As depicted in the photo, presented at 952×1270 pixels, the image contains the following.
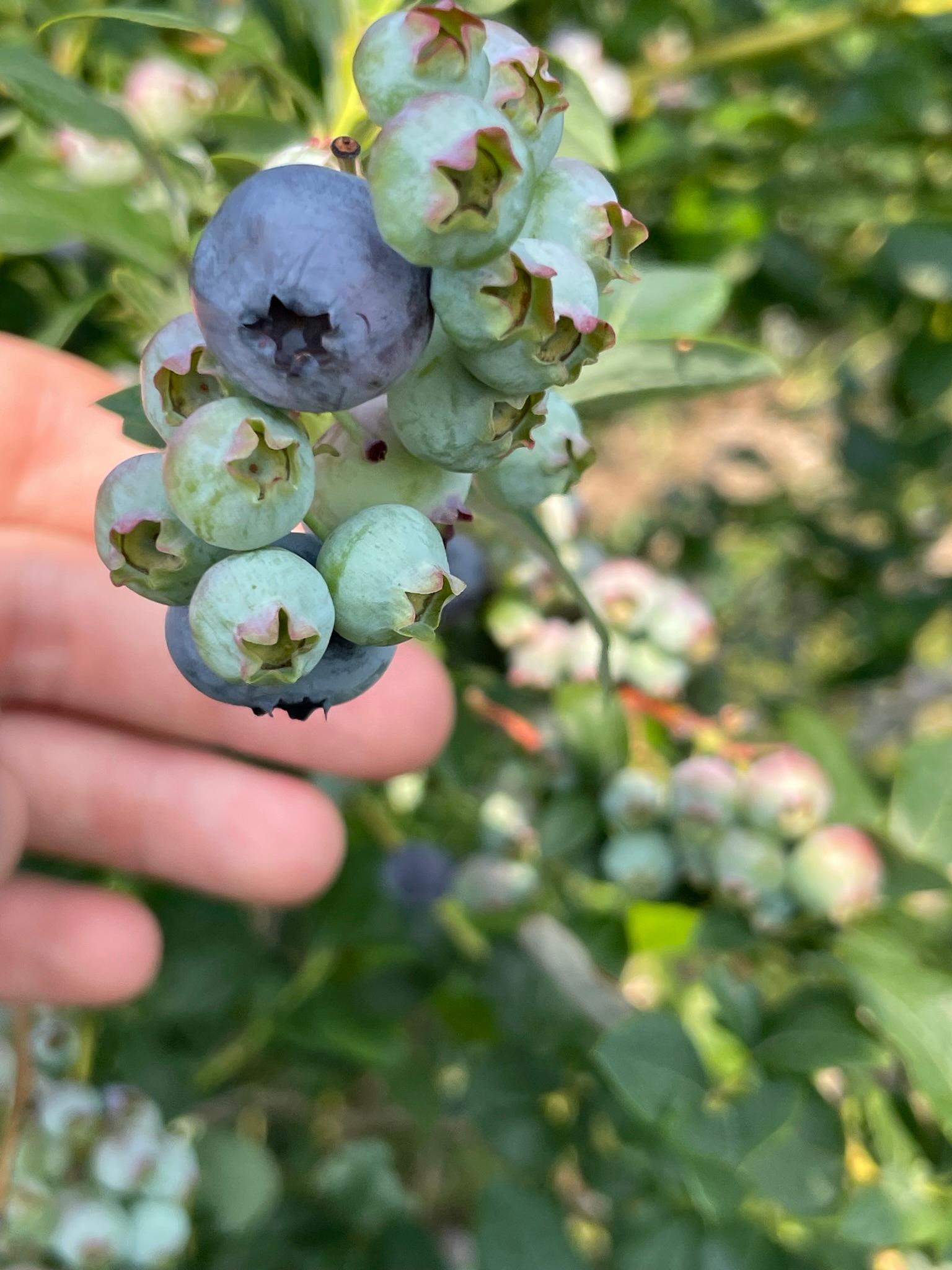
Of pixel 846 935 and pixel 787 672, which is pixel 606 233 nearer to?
pixel 846 935

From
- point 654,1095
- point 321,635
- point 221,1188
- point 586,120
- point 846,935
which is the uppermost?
point 586,120

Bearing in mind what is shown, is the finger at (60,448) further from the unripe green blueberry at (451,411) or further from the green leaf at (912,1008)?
the green leaf at (912,1008)

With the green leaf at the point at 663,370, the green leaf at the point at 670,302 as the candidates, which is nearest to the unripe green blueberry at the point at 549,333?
the green leaf at the point at 663,370

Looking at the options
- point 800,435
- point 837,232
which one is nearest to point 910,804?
point 837,232

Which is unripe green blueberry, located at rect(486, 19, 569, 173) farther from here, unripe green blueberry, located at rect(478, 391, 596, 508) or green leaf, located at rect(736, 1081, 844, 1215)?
green leaf, located at rect(736, 1081, 844, 1215)

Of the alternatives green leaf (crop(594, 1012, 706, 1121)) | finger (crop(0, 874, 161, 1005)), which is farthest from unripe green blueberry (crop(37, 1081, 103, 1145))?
green leaf (crop(594, 1012, 706, 1121))

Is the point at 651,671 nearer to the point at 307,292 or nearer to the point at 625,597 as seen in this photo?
the point at 625,597
